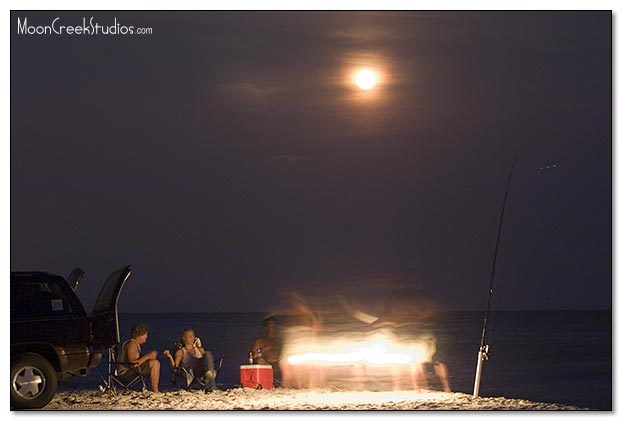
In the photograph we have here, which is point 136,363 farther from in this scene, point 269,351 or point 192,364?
point 269,351

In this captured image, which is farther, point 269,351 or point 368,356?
point 368,356

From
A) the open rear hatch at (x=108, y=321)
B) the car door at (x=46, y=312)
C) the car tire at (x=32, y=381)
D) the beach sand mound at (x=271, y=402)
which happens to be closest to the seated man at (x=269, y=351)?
the beach sand mound at (x=271, y=402)

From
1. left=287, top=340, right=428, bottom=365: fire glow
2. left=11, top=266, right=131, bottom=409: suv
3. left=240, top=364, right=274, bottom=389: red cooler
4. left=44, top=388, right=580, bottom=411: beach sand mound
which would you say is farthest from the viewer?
left=287, top=340, right=428, bottom=365: fire glow

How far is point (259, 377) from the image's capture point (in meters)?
10.3

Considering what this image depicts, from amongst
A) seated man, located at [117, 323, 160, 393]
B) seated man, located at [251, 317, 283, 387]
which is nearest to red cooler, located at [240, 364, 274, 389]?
seated man, located at [251, 317, 283, 387]

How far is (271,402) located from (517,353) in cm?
2447

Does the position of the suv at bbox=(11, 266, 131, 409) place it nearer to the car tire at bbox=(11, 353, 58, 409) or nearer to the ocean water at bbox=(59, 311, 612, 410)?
the car tire at bbox=(11, 353, 58, 409)

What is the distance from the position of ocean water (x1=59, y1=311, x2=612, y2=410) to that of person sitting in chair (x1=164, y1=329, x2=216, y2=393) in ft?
4.52

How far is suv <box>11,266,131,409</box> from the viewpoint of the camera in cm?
876

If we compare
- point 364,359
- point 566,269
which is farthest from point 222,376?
point 566,269

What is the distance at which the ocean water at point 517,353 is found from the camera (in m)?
21.0

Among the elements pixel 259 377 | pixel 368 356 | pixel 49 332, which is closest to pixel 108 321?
pixel 49 332
